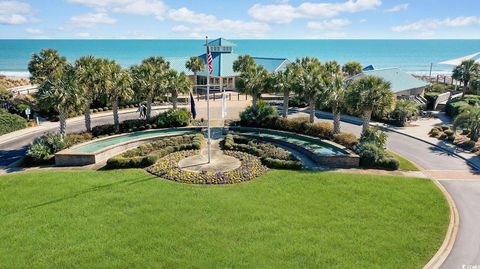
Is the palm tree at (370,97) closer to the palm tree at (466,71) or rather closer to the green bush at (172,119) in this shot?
the green bush at (172,119)

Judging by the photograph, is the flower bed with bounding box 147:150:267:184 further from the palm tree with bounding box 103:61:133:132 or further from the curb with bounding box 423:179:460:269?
the curb with bounding box 423:179:460:269

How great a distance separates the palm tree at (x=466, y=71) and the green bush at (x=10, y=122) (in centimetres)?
5997

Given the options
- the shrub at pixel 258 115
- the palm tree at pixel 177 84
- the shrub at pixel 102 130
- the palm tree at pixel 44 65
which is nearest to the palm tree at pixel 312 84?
the shrub at pixel 258 115

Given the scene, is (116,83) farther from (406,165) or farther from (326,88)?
(406,165)

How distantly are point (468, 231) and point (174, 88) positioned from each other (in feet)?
99.4

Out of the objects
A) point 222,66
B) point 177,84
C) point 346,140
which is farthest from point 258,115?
point 222,66

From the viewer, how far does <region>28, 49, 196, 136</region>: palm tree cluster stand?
107 ft

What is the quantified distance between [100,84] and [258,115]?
16291 millimetres

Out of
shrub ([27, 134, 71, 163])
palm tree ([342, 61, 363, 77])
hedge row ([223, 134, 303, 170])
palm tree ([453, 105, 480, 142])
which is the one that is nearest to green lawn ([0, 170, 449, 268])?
hedge row ([223, 134, 303, 170])

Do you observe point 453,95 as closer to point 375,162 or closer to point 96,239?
point 375,162

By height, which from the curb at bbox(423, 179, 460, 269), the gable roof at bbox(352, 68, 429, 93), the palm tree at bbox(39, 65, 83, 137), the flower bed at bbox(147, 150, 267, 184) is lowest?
the curb at bbox(423, 179, 460, 269)

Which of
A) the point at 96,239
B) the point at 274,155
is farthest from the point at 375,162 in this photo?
the point at 96,239

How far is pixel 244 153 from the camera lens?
32969 mm

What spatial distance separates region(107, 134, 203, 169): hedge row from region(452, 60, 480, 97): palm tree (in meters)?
42.5
